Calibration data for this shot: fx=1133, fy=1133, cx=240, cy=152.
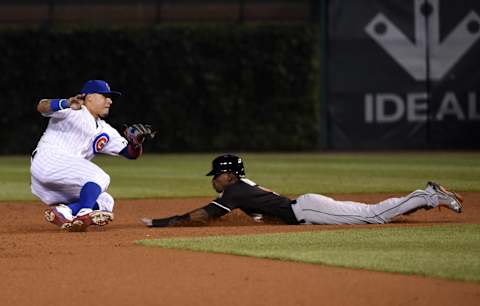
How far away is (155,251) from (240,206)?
153 cm

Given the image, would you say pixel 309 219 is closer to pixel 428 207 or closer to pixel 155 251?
pixel 428 207

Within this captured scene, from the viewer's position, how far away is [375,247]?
749 cm

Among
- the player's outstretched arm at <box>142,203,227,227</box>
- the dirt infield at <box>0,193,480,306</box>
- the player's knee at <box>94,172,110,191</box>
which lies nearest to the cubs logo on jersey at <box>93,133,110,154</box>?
the player's knee at <box>94,172,110,191</box>

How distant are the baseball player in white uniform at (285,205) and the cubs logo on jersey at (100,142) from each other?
71 centimetres

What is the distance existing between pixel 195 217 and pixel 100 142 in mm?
1012

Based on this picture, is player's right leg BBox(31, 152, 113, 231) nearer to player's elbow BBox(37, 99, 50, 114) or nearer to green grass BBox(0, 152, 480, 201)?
player's elbow BBox(37, 99, 50, 114)

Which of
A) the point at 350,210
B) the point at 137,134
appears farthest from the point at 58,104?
the point at 350,210

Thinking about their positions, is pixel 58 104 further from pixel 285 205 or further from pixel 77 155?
pixel 285 205

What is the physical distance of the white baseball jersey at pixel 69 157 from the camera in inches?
348

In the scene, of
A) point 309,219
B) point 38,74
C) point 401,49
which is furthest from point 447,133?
point 309,219

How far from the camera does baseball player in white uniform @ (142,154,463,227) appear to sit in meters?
8.80

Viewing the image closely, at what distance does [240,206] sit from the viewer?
8914 millimetres

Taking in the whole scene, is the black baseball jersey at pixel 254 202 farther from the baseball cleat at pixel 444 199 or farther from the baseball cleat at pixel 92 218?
the baseball cleat at pixel 444 199

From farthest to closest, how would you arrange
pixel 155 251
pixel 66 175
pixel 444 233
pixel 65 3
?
pixel 65 3
pixel 66 175
pixel 444 233
pixel 155 251
